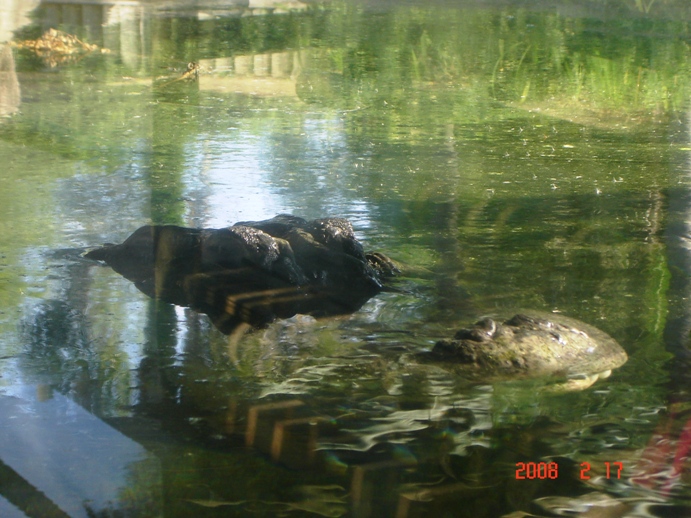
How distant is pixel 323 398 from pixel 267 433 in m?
0.40

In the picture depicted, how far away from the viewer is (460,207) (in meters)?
7.11

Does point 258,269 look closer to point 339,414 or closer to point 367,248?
point 367,248

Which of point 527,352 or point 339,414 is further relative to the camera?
point 527,352

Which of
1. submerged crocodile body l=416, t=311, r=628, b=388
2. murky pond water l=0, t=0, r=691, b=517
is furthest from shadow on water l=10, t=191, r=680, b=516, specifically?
submerged crocodile body l=416, t=311, r=628, b=388

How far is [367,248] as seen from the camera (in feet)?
20.1

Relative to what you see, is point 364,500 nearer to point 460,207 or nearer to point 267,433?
point 267,433

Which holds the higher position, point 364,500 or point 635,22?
point 635,22

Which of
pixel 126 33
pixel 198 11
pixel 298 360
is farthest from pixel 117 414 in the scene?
pixel 198 11

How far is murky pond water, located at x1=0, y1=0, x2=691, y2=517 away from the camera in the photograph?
3344 millimetres

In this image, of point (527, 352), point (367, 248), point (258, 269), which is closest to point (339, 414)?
point (527, 352)

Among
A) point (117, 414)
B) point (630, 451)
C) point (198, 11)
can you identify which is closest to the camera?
point (630, 451)

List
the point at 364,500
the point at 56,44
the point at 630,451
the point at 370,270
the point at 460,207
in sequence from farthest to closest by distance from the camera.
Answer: the point at 56,44
the point at 460,207
the point at 370,270
the point at 630,451
the point at 364,500

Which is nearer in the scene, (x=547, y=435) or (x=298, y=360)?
(x=547, y=435)

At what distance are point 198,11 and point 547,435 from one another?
14502 mm
